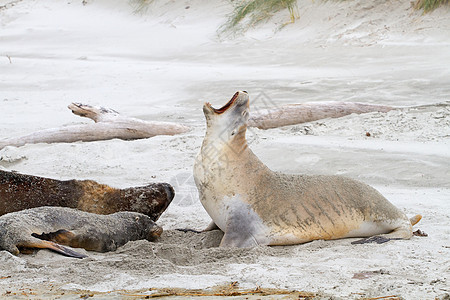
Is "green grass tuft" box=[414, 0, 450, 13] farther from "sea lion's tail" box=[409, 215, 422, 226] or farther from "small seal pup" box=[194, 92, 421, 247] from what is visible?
"small seal pup" box=[194, 92, 421, 247]

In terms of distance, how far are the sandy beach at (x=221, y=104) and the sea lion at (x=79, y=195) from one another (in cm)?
31

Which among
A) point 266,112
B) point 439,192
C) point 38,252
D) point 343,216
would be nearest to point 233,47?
point 266,112

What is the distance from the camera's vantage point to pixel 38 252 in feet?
12.2

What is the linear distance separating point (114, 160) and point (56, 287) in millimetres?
3878

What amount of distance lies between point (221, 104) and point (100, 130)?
81.0 inches

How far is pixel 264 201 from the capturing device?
14.6ft

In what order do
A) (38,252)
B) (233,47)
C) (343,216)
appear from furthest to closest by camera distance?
(233,47), (343,216), (38,252)

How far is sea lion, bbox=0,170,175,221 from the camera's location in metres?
4.68

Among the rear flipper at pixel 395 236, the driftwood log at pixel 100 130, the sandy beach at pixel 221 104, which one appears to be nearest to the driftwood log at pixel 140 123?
the driftwood log at pixel 100 130

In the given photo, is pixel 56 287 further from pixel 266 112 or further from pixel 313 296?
pixel 266 112

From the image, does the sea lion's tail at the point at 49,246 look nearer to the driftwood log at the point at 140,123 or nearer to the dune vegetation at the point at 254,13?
the driftwood log at the point at 140,123

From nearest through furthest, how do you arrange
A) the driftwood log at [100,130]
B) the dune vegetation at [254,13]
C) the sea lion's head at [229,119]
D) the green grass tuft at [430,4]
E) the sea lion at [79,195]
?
the sea lion's head at [229,119]
the sea lion at [79,195]
the driftwood log at [100,130]
the green grass tuft at [430,4]
the dune vegetation at [254,13]

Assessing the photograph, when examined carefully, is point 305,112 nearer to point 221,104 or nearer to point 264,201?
point 221,104

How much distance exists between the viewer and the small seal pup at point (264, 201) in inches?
173
